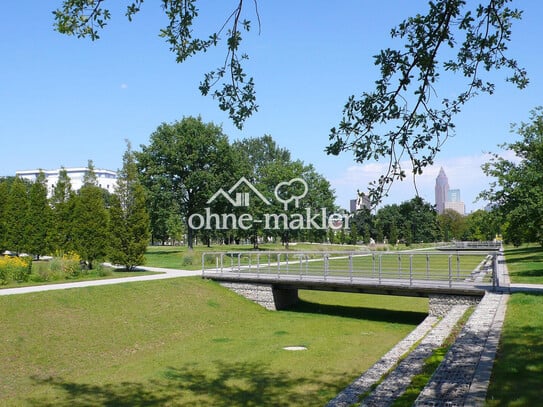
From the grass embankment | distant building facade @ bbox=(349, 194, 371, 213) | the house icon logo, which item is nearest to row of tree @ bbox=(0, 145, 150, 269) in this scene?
the house icon logo

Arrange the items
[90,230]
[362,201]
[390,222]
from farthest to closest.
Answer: [390,222], [90,230], [362,201]

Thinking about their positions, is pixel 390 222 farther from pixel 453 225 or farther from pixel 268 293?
pixel 268 293

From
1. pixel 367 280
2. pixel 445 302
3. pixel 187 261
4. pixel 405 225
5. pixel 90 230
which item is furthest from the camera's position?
pixel 405 225

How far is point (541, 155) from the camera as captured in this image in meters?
19.8

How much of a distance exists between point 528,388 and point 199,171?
38.6 metres

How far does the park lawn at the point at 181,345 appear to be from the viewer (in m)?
9.84

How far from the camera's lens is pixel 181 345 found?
→ 569 inches

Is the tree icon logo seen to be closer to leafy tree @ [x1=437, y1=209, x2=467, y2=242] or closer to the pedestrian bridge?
the pedestrian bridge

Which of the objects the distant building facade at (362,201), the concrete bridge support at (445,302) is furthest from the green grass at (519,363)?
the concrete bridge support at (445,302)

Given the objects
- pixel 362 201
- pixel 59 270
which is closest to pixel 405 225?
pixel 59 270

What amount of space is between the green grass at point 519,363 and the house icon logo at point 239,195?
3479 centimetres

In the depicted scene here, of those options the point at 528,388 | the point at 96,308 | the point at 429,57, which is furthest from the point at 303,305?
the point at 429,57

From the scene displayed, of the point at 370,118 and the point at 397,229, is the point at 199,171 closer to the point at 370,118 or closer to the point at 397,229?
the point at 370,118

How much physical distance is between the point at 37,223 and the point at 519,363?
113 ft
